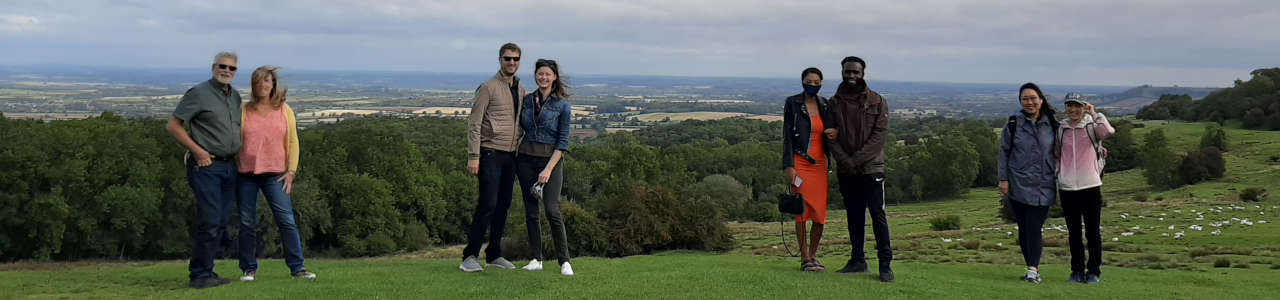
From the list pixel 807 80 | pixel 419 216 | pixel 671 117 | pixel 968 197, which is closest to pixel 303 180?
pixel 419 216

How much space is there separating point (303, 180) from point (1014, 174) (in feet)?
158

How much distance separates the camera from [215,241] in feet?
28.6

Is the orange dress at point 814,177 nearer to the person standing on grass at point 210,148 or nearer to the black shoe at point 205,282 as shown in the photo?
the person standing on grass at point 210,148

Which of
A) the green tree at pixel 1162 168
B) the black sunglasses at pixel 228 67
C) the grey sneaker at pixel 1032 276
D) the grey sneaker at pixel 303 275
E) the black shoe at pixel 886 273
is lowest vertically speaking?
the green tree at pixel 1162 168

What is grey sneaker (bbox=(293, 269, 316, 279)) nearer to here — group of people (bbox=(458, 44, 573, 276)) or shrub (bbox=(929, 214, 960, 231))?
group of people (bbox=(458, 44, 573, 276))

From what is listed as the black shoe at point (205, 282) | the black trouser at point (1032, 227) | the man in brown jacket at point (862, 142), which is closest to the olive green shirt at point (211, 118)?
the black shoe at point (205, 282)

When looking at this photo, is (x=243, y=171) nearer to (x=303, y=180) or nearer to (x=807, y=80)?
(x=807, y=80)

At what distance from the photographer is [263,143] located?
8.78 meters

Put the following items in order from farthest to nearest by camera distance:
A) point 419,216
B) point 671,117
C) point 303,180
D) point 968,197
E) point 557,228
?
1. point 671,117
2. point 968,197
3. point 419,216
4. point 303,180
5. point 557,228

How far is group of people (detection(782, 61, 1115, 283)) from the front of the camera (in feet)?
31.0

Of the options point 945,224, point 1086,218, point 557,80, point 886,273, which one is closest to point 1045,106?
point 1086,218

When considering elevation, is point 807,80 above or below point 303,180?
above

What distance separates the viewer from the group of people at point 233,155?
27.6 ft

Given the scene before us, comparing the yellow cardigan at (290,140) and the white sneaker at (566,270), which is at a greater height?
the yellow cardigan at (290,140)
